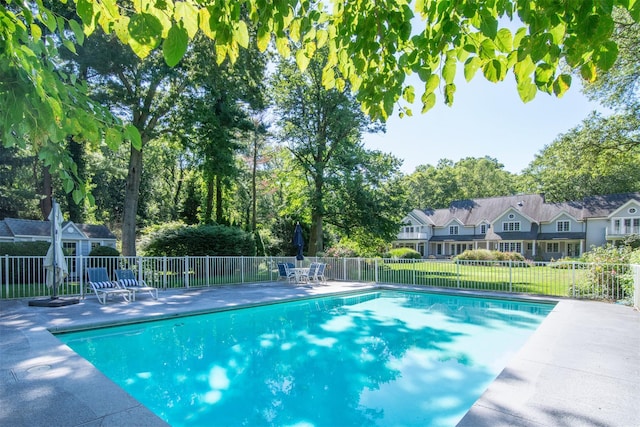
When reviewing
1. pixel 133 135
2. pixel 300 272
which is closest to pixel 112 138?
pixel 133 135

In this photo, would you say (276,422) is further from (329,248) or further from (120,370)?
(329,248)

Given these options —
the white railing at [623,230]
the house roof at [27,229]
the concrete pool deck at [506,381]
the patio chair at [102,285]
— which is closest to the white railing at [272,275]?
the patio chair at [102,285]

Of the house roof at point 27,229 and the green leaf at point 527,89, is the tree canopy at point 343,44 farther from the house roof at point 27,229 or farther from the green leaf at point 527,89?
the house roof at point 27,229

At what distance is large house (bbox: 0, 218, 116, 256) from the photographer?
853 inches

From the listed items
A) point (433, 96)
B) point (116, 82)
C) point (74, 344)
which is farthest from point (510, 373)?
point (116, 82)

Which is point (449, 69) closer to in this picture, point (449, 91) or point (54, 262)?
point (449, 91)

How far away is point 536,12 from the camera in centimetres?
171

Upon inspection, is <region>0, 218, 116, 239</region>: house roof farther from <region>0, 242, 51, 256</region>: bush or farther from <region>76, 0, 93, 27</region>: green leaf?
<region>76, 0, 93, 27</region>: green leaf

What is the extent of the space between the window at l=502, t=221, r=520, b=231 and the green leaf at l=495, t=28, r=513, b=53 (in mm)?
42991

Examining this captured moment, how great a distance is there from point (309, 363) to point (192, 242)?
40.5 feet

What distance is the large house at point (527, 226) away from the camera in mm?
34594

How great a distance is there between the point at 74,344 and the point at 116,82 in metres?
12.3

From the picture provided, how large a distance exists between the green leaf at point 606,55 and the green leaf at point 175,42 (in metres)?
1.89

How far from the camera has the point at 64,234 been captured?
2278cm
